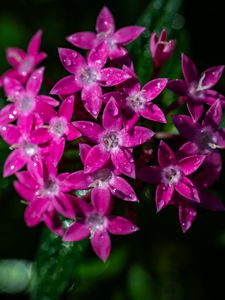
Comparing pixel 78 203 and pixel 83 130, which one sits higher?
pixel 83 130

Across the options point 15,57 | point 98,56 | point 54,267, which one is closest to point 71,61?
point 98,56

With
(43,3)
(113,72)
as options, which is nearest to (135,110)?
(113,72)

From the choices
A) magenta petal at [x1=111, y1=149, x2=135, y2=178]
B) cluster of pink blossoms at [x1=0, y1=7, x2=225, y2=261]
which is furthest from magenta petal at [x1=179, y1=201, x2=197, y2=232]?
magenta petal at [x1=111, y1=149, x2=135, y2=178]

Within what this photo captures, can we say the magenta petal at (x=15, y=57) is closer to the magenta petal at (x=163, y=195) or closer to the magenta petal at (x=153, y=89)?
the magenta petal at (x=153, y=89)

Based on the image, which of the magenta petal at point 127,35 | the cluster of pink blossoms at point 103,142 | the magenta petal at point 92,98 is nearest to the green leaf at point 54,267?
the cluster of pink blossoms at point 103,142

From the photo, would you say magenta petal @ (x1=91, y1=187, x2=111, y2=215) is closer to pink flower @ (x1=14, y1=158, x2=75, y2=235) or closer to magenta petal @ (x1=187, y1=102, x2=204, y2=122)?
pink flower @ (x1=14, y1=158, x2=75, y2=235)

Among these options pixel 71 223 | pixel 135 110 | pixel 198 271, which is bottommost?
pixel 198 271

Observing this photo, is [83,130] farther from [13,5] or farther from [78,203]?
[13,5]
